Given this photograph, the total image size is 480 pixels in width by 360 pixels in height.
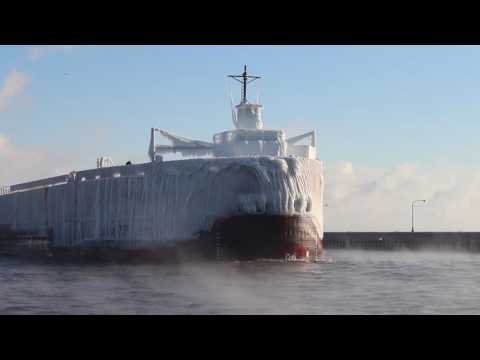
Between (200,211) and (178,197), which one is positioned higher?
(178,197)

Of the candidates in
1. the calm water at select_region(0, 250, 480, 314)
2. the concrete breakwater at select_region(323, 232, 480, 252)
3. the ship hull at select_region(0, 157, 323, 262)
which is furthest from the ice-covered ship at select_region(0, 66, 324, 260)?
the concrete breakwater at select_region(323, 232, 480, 252)

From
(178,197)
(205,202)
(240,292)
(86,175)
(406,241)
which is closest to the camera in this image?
(240,292)

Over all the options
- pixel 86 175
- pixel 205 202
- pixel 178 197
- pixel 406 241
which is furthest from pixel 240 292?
pixel 406 241

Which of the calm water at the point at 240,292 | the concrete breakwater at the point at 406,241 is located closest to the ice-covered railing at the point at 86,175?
the calm water at the point at 240,292

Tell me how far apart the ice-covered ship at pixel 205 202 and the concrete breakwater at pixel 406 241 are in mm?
34617

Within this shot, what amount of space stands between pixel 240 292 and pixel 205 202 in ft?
74.0

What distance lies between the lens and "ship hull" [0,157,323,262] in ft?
153

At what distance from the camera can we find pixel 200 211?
161 ft

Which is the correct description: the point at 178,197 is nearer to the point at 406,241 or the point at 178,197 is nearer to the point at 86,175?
the point at 86,175

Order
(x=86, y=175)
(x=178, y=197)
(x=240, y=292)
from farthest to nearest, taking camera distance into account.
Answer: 1. (x=86, y=175)
2. (x=178, y=197)
3. (x=240, y=292)
